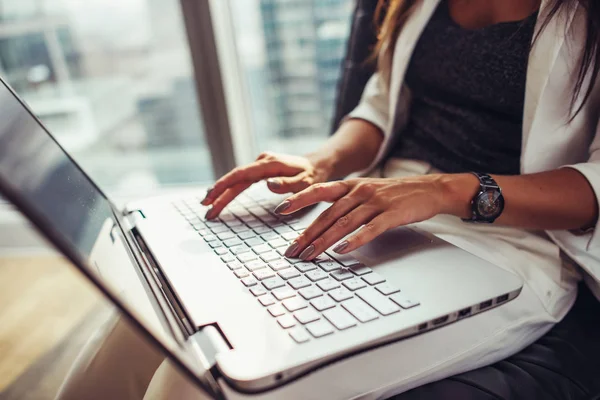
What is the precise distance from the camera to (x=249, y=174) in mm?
775

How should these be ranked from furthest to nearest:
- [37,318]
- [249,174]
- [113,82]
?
[113,82]
[37,318]
[249,174]

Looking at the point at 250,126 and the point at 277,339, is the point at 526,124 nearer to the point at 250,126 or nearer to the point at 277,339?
the point at 277,339

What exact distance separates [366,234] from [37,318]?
136cm

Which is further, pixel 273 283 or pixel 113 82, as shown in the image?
pixel 113 82

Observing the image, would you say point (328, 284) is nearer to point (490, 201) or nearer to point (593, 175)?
point (490, 201)

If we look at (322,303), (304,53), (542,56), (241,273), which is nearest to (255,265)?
(241,273)

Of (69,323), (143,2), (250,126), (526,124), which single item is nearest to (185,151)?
(250,126)

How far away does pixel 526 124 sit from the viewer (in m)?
0.69

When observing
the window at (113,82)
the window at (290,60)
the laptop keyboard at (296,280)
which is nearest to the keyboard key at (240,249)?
the laptop keyboard at (296,280)

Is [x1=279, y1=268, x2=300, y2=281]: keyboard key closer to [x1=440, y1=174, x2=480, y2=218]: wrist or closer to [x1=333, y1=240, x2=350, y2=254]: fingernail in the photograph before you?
[x1=333, y1=240, x2=350, y2=254]: fingernail

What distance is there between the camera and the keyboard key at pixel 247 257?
608 millimetres

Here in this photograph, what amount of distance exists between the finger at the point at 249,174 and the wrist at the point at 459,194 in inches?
10.5

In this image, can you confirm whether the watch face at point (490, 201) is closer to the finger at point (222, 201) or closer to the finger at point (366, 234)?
the finger at point (366, 234)

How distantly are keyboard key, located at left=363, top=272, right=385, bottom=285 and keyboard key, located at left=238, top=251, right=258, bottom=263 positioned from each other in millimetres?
153
